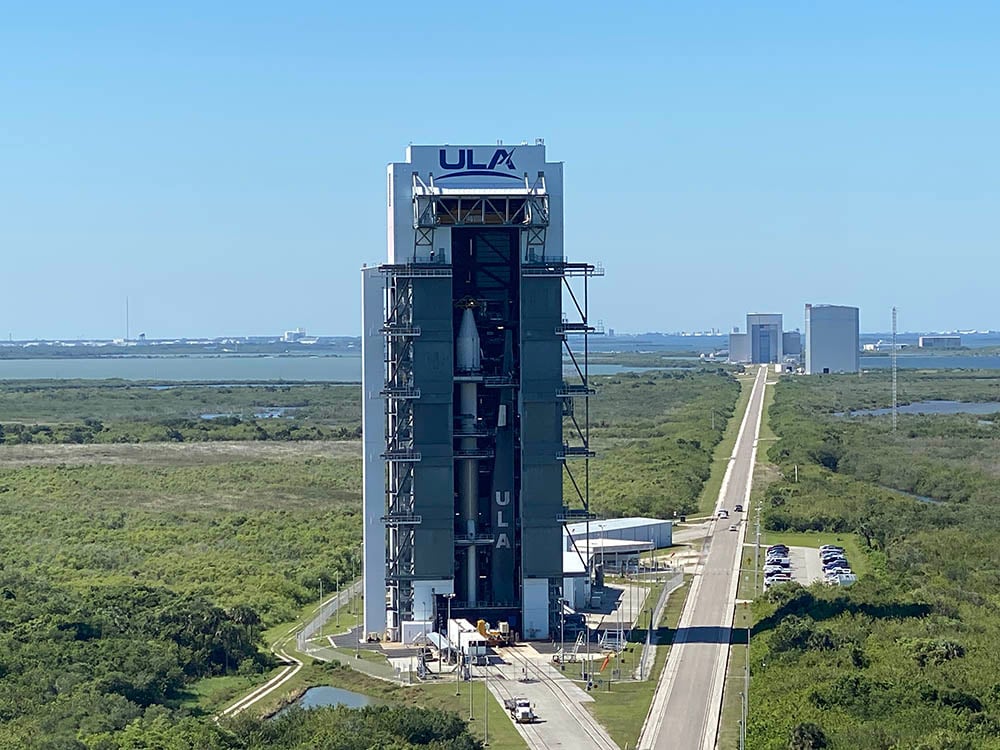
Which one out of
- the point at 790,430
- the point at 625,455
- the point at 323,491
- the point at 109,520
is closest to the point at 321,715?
the point at 109,520

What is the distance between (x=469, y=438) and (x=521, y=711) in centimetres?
1583

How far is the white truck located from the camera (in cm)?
4931

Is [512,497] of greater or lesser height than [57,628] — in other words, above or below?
above

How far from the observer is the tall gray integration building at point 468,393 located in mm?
61312

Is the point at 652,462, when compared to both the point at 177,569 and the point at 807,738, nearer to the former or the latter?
the point at 177,569

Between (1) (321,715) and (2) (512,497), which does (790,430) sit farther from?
(1) (321,715)

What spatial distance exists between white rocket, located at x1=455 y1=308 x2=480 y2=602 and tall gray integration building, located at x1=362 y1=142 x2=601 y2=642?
0.22 feet

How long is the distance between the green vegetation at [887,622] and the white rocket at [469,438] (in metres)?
12.3

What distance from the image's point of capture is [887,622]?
61625 millimetres

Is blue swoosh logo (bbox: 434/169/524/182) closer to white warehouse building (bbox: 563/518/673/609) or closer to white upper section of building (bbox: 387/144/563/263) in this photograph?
white upper section of building (bbox: 387/144/563/263)

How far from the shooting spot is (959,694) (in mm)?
48406

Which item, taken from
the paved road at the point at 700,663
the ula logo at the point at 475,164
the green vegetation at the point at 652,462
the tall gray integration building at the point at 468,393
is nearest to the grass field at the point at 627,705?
the paved road at the point at 700,663

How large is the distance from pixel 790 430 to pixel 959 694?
111 meters

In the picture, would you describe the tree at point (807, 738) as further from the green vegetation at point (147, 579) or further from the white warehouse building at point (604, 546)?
the white warehouse building at point (604, 546)
